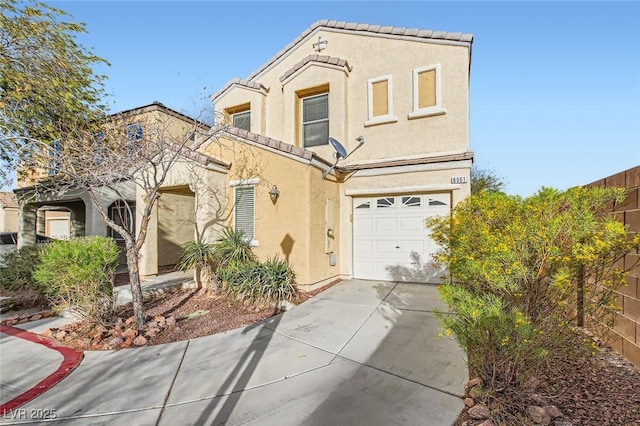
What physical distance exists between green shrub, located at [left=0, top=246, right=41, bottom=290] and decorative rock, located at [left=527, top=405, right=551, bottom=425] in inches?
468

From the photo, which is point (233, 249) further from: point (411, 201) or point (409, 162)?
point (409, 162)

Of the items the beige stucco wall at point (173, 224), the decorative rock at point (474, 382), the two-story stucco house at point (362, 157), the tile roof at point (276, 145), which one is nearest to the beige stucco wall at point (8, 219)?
the beige stucco wall at point (173, 224)

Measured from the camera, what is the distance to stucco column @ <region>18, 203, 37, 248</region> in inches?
545

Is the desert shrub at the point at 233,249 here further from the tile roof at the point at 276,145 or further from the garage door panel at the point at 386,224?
the garage door panel at the point at 386,224

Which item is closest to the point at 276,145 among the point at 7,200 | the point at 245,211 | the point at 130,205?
the point at 245,211

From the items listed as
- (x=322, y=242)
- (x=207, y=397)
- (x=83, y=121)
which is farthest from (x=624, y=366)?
(x=83, y=121)

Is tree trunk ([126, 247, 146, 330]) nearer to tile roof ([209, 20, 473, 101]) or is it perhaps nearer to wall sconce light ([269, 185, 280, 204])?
wall sconce light ([269, 185, 280, 204])

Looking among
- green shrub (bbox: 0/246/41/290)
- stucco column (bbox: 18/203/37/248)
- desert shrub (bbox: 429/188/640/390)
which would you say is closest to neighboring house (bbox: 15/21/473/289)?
green shrub (bbox: 0/246/41/290)

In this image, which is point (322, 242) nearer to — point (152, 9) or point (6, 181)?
point (152, 9)

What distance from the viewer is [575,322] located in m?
3.06

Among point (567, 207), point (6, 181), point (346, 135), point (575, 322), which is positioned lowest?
point (575, 322)

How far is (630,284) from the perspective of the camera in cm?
380

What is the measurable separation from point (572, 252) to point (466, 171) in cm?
592

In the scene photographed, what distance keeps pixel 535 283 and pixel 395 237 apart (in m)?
6.22
